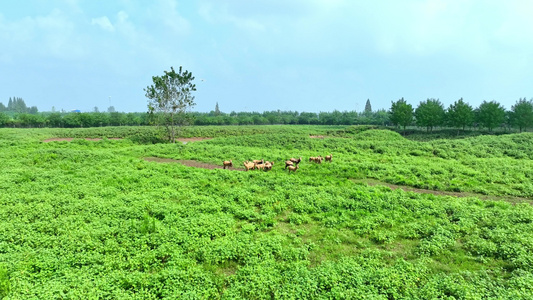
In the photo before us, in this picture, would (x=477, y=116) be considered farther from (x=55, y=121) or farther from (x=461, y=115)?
(x=55, y=121)

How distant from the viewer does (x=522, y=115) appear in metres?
55.0

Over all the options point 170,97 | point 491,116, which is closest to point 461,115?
point 491,116

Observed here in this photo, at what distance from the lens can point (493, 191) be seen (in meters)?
15.4

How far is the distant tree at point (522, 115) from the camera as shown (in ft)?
178

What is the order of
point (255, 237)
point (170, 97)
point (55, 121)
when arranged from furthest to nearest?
point (55, 121)
point (170, 97)
point (255, 237)

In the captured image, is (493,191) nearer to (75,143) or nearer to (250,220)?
(250,220)

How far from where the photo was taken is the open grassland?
22.7 ft

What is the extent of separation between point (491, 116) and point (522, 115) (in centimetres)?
610

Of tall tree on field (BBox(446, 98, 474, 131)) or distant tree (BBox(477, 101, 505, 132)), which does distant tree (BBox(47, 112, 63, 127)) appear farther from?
distant tree (BBox(477, 101, 505, 132))

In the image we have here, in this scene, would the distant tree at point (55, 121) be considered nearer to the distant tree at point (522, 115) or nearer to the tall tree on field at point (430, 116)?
the tall tree on field at point (430, 116)

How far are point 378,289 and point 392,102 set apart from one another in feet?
265

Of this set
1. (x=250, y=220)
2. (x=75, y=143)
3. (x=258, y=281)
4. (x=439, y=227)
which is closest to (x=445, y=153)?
(x=439, y=227)

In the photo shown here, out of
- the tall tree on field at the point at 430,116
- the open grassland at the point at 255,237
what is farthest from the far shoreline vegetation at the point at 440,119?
the open grassland at the point at 255,237

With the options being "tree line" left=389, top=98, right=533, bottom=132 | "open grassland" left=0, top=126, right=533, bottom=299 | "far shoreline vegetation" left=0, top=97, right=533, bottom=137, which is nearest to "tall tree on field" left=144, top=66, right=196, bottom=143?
"far shoreline vegetation" left=0, top=97, right=533, bottom=137
